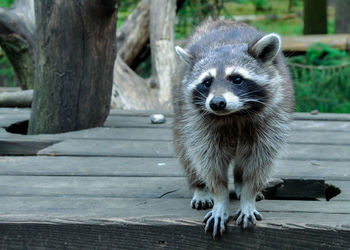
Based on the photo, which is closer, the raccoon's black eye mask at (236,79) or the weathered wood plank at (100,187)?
the raccoon's black eye mask at (236,79)

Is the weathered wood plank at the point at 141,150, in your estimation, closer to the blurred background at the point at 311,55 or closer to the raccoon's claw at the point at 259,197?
the raccoon's claw at the point at 259,197

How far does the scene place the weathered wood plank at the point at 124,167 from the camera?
2.70 m

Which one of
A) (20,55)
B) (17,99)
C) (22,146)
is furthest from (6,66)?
(22,146)

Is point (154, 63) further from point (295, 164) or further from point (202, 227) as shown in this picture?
point (202, 227)

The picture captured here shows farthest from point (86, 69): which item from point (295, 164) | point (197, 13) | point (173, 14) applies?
point (197, 13)

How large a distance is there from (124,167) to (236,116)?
906mm

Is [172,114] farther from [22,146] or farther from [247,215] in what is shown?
[247,215]

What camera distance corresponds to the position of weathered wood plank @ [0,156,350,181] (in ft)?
8.86

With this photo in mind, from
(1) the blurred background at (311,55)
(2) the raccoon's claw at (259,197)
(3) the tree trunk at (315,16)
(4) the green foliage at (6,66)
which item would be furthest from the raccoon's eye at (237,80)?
(3) the tree trunk at (315,16)

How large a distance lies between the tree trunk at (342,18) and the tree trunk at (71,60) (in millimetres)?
5891

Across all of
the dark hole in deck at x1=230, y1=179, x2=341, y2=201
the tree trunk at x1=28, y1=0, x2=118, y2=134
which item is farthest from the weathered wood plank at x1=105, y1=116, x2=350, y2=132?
the dark hole in deck at x1=230, y1=179, x2=341, y2=201

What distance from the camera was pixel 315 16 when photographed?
8.66 m

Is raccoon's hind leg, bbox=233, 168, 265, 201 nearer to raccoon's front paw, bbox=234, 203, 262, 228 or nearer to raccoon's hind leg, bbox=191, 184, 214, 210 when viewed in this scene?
raccoon's hind leg, bbox=191, 184, 214, 210

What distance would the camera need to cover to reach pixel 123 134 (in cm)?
367
